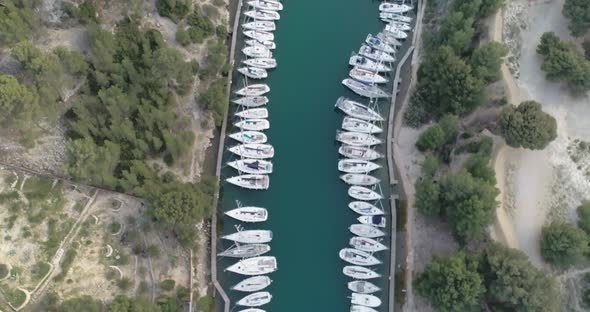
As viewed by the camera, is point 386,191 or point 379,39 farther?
point 379,39

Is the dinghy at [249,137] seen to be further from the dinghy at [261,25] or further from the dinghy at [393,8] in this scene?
the dinghy at [393,8]

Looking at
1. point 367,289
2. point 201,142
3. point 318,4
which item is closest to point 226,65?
point 201,142

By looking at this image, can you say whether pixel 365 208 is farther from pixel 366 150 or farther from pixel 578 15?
pixel 578 15

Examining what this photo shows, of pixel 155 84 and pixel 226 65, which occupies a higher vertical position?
pixel 226 65

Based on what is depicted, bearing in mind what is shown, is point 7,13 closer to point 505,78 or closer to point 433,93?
point 433,93

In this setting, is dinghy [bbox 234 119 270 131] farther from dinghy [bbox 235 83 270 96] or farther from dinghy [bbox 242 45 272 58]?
dinghy [bbox 242 45 272 58]

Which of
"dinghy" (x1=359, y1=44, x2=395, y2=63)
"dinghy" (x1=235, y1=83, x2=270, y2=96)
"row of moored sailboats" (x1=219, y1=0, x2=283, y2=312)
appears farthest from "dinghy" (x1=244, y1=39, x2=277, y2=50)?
"dinghy" (x1=359, y1=44, x2=395, y2=63)

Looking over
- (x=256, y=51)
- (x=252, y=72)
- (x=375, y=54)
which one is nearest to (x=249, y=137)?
(x=252, y=72)

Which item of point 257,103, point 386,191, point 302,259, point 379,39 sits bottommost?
point 302,259
